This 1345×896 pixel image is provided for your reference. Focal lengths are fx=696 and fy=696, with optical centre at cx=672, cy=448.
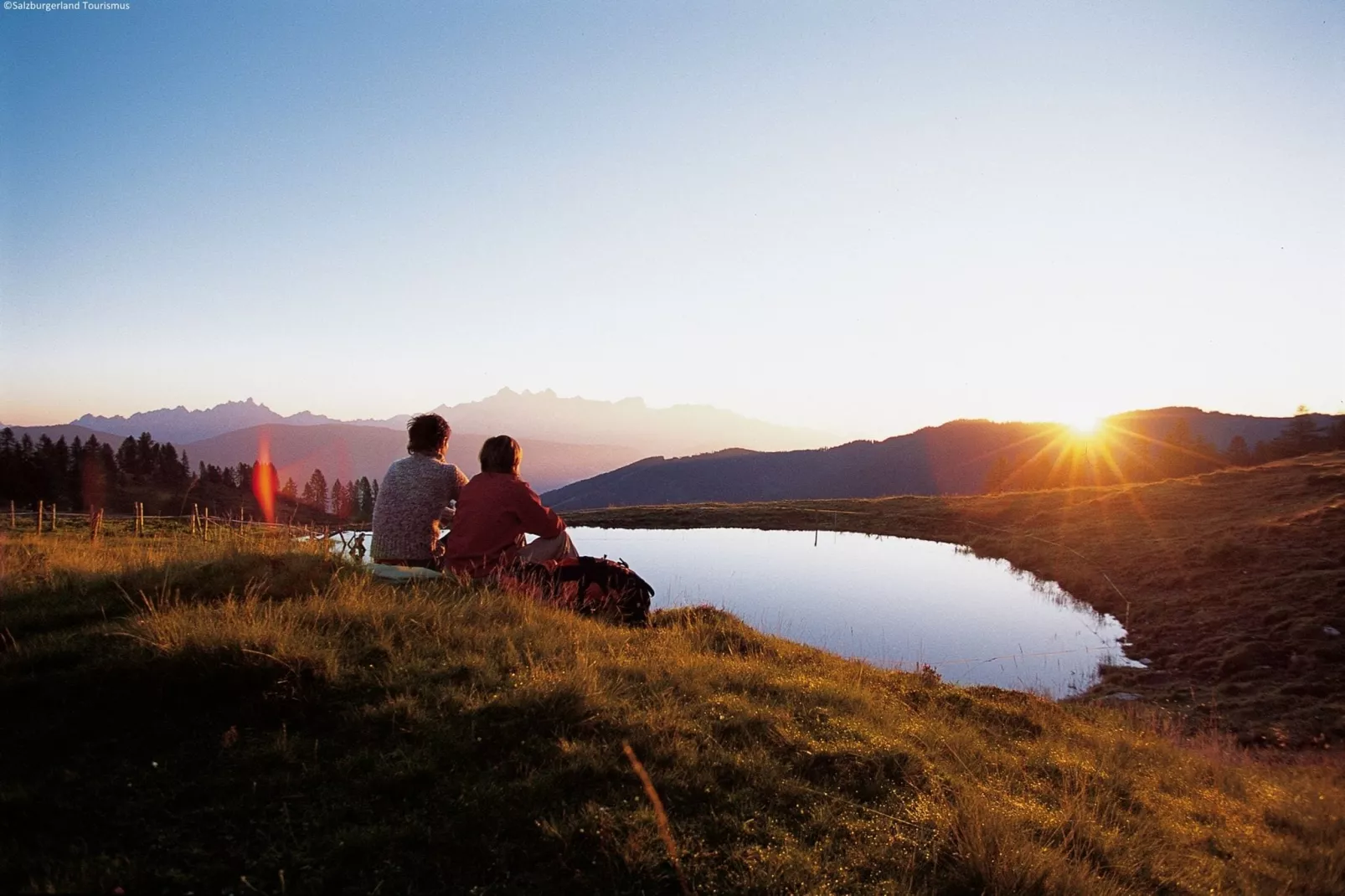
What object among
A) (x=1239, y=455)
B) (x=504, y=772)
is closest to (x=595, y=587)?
(x=504, y=772)

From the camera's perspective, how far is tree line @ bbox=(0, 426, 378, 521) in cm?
8450

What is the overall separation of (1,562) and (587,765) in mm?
7478

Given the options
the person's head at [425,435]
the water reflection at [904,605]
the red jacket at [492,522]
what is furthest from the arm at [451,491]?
the water reflection at [904,605]

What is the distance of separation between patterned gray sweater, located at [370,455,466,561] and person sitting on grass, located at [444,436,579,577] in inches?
15.7

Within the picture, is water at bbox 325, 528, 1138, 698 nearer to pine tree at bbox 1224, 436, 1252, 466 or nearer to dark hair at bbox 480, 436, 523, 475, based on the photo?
dark hair at bbox 480, 436, 523, 475

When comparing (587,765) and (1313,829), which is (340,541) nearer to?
(587,765)

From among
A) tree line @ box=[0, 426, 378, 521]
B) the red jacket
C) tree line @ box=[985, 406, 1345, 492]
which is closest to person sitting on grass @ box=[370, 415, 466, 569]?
the red jacket

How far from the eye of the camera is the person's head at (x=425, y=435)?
349 inches

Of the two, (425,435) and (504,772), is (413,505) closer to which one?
(425,435)

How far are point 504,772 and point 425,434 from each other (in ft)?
18.3

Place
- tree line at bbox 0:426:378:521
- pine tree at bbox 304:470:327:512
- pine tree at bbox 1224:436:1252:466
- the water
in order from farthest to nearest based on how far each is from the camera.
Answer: pine tree at bbox 304:470:327:512, pine tree at bbox 1224:436:1252:466, tree line at bbox 0:426:378:521, the water

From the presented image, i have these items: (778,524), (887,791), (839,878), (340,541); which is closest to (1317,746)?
(887,791)

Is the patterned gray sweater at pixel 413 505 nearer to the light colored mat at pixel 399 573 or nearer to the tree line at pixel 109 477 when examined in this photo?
the light colored mat at pixel 399 573

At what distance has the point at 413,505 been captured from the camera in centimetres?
882
